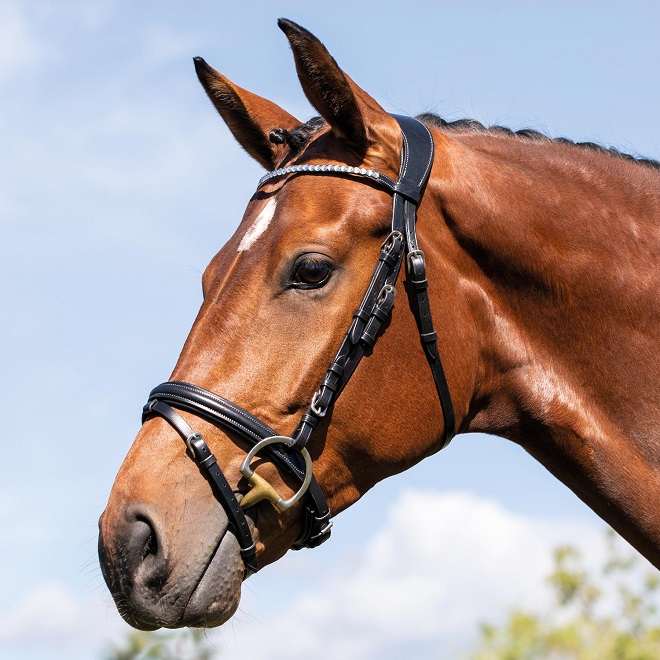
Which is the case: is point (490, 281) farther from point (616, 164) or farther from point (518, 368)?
point (616, 164)

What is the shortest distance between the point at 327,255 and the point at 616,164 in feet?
6.47

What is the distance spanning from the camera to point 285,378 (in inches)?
175

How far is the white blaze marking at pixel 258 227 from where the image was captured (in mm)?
4720

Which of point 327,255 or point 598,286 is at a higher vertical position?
point 327,255

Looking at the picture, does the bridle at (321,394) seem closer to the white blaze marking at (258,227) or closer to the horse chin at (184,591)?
the horse chin at (184,591)

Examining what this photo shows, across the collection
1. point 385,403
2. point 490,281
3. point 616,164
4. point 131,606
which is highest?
point 616,164

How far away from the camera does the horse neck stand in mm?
4887

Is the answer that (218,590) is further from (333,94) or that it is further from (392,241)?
(333,94)

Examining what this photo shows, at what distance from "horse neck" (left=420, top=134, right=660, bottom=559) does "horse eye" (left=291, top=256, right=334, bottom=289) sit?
686mm

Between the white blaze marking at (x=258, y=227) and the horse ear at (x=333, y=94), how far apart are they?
0.54 meters

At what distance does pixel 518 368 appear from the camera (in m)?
5.00

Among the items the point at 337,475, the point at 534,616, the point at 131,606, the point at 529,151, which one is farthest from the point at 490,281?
the point at 534,616

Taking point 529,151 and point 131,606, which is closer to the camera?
point 131,606

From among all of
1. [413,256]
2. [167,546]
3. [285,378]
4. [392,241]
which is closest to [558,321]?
[413,256]
